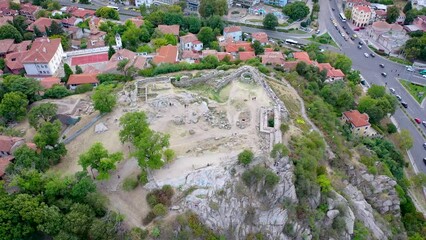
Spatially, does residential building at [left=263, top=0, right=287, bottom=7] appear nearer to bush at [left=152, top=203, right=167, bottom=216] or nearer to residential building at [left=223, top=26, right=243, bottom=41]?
residential building at [left=223, top=26, right=243, bottom=41]

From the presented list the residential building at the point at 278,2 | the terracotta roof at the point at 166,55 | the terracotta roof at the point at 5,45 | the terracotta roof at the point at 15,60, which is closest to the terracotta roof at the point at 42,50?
the terracotta roof at the point at 15,60

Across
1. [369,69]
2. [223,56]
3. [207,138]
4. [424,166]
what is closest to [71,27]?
[223,56]

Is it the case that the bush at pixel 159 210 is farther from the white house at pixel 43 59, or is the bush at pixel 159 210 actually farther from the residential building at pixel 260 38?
the residential building at pixel 260 38

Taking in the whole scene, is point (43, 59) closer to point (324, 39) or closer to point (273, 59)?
point (273, 59)

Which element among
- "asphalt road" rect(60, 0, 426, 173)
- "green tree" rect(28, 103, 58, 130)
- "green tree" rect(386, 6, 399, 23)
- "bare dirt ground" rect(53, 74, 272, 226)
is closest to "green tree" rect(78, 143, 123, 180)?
"bare dirt ground" rect(53, 74, 272, 226)

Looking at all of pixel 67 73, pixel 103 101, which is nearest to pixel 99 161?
pixel 103 101
